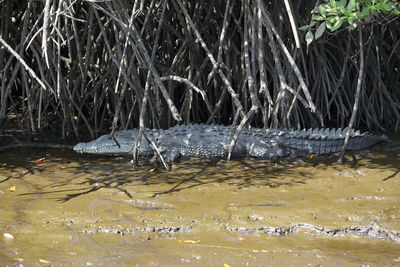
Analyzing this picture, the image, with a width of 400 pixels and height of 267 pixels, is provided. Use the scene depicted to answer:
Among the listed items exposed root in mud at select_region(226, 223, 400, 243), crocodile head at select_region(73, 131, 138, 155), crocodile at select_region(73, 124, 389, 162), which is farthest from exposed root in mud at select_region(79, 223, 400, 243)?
crocodile head at select_region(73, 131, 138, 155)

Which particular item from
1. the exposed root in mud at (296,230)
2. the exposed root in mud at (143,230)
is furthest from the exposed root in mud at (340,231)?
the exposed root in mud at (143,230)

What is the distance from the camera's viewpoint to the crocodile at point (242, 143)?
5.06 m

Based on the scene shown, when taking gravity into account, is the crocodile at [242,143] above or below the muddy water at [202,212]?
above

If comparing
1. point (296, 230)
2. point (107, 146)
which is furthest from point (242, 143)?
point (296, 230)

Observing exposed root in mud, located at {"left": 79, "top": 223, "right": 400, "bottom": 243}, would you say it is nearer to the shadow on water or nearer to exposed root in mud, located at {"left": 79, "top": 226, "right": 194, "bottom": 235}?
exposed root in mud, located at {"left": 79, "top": 226, "right": 194, "bottom": 235}

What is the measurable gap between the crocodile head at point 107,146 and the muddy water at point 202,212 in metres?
0.27

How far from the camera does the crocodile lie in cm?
506

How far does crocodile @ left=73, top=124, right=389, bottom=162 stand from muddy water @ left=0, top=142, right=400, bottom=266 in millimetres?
218

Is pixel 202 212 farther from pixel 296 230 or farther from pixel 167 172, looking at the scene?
pixel 167 172

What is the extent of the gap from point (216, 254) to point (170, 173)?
5.38ft

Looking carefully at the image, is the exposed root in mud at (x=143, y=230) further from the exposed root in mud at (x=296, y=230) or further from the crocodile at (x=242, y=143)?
the crocodile at (x=242, y=143)

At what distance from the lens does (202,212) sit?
356 centimetres

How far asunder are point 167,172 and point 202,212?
1062mm

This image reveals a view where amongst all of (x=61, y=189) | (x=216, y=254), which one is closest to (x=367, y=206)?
(x=216, y=254)
